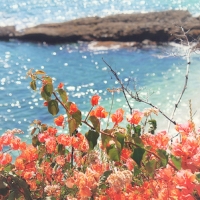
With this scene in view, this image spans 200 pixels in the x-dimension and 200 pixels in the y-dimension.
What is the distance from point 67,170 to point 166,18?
18096 millimetres

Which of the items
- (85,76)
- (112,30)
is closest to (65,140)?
(85,76)

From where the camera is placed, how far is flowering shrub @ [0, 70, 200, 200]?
1.48m

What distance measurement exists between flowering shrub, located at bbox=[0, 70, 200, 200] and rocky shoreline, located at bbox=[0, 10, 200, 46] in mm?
15070

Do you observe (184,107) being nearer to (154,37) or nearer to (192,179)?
(154,37)

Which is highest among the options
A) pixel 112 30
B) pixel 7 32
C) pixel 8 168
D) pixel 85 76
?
pixel 8 168

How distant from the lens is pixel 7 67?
47.0ft

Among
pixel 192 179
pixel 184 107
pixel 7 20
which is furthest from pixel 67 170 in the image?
pixel 7 20

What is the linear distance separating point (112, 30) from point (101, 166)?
54.2 ft

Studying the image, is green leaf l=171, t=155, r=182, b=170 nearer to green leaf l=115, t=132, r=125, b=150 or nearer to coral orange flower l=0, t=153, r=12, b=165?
green leaf l=115, t=132, r=125, b=150

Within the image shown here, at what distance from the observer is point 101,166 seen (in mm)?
1759

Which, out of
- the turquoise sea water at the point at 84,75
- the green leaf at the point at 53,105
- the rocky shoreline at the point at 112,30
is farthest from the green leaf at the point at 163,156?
the rocky shoreline at the point at 112,30

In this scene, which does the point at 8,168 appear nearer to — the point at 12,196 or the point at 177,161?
the point at 12,196

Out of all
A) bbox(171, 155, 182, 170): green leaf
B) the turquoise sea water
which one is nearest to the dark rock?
the turquoise sea water

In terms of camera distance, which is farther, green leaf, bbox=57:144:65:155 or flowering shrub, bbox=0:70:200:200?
green leaf, bbox=57:144:65:155
